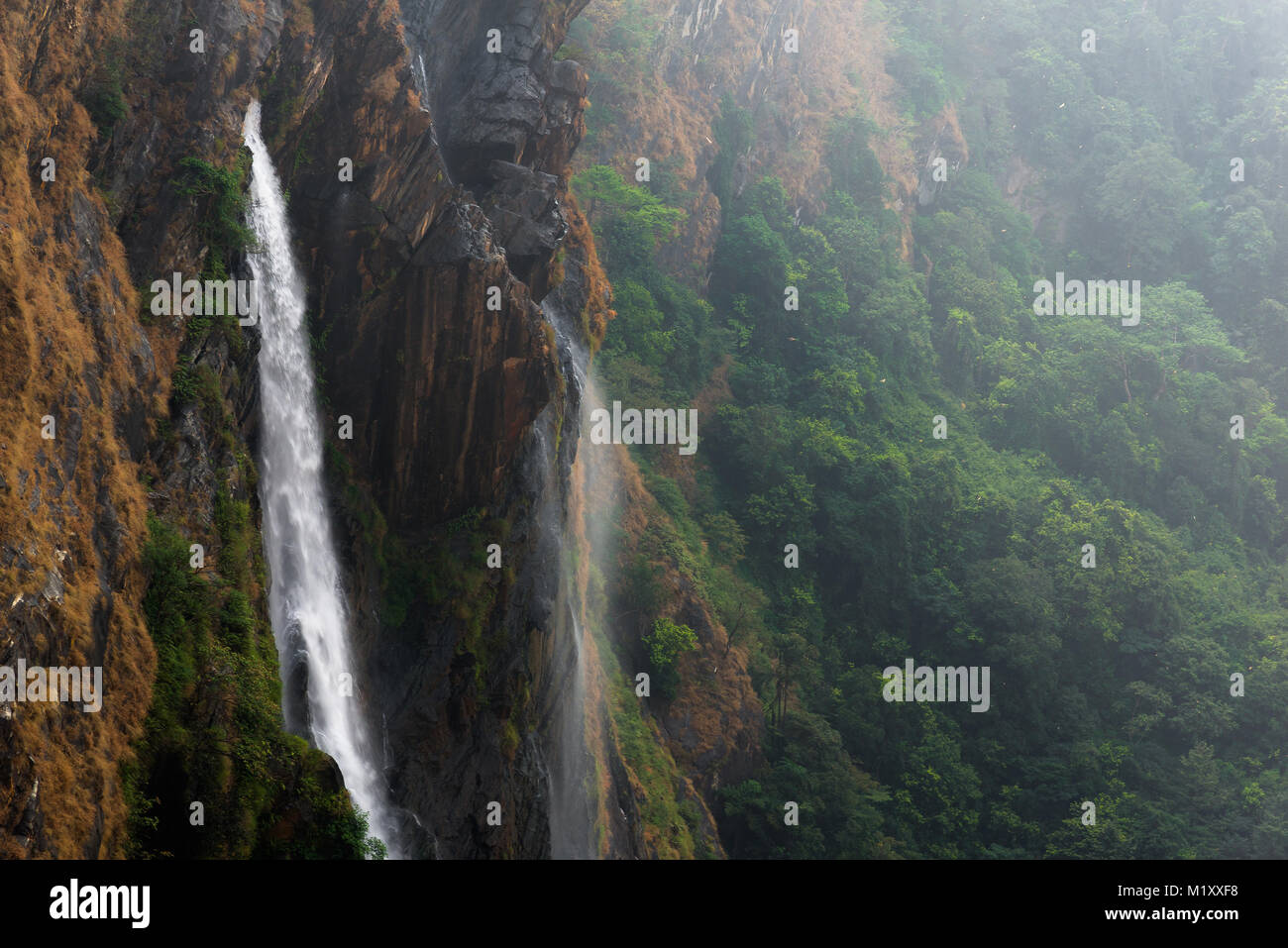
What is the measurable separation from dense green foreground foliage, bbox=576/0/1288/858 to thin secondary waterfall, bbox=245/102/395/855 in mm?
19364

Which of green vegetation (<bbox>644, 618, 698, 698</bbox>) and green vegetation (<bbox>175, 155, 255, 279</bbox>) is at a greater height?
green vegetation (<bbox>175, 155, 255, 279</bbox>)

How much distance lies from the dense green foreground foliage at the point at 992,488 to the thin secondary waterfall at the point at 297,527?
1936cm

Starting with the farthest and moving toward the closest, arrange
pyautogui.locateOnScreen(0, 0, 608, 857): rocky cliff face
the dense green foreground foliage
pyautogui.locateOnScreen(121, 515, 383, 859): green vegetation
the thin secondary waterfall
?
the dense green foreground foliage < the thin secondary waterfall < pyautogui.locateOnScreen(121, 515, 383, 859): green vegetation < pyautogui.locateOnScreen(0, 0, 608, 857): rocky cliff face

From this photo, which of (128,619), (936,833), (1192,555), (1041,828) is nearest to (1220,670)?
(1192,555)

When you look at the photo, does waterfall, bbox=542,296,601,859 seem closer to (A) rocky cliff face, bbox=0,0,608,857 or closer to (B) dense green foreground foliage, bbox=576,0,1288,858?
(A) rocky cliff face, bbox=0,0,608,857

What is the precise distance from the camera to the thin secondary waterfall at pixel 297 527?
20641 mm

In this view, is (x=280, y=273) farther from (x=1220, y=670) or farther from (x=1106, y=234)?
(x=1106, y=234)

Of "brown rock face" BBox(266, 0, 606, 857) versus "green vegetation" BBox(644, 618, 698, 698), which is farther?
"green vegetation" BBox(644, 618, 698, 698)

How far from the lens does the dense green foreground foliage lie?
43.6 metres

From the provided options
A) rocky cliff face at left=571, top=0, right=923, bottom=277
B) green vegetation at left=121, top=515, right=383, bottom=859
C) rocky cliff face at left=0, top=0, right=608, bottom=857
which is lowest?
green vegetation at left=121, top=515, right=383, bottom=859

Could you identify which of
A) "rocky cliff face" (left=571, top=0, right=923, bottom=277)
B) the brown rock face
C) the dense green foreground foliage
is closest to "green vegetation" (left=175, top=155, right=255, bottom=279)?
the brown rock face

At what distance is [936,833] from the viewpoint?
1658 inches

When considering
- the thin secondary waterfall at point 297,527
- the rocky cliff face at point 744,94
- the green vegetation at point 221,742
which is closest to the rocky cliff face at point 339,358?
the green vegetation at point 221,742

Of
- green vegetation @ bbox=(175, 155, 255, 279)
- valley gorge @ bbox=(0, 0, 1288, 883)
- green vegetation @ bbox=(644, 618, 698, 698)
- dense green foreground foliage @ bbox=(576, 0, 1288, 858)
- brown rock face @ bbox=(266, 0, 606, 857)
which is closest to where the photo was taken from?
valley gorge @ bbox=(0, 0, 1288, 883)
